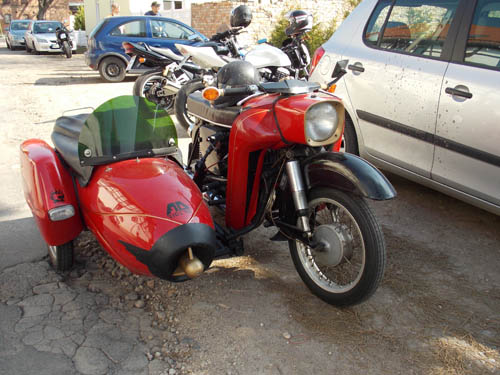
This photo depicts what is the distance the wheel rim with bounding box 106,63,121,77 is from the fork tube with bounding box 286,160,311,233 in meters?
10.2

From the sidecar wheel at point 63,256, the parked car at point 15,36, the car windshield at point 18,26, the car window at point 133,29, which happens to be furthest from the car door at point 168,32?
the car windshield at point 18,26

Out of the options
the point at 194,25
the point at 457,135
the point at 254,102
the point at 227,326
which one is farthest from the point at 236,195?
the point at 194,25

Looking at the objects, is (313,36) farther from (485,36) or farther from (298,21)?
(485,36)

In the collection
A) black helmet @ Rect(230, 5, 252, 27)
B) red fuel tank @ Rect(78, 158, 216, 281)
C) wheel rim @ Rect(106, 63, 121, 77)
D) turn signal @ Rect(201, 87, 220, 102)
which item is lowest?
wheel rim @ Rect(106, 63, 121, 77)

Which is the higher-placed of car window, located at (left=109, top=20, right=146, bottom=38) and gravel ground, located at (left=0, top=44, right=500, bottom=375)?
car window, located at (left=109, top=20, right=146, bottom=38)

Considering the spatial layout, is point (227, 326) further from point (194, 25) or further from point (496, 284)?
point (194, 25)

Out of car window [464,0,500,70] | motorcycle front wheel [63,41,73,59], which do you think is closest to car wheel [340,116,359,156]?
car window [464,0,500,70]

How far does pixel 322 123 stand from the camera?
240 cm

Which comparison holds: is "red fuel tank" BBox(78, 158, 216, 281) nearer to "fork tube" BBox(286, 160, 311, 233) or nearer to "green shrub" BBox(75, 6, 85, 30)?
"fork tube" BBox(286, 160, 311, 233)

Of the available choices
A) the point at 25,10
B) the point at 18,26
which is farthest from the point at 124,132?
the point at 25,10

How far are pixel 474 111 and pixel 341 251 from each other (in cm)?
152

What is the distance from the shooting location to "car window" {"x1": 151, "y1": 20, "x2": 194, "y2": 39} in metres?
11.7

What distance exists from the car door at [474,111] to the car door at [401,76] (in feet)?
0.34

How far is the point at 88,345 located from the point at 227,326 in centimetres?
72
